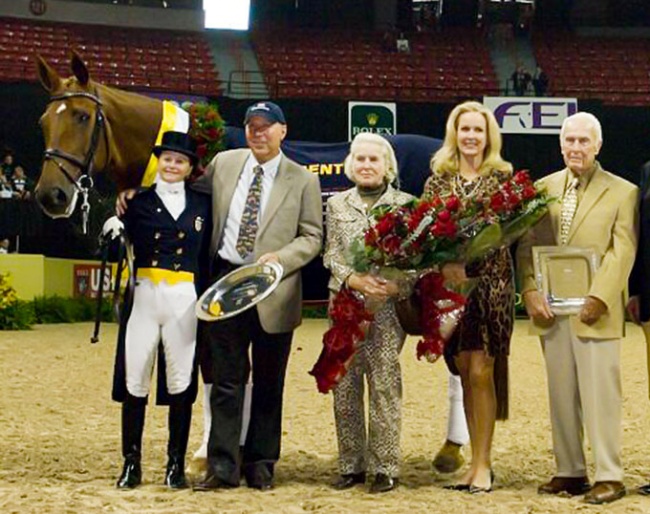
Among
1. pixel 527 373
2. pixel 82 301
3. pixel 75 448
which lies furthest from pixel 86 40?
pixel 75 448

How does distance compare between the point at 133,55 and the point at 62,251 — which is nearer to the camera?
the point at 62,251

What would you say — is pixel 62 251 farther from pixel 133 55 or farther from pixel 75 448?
pixel 75 448

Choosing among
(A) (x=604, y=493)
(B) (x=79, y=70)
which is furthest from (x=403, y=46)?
(A) (x=604, y=493)

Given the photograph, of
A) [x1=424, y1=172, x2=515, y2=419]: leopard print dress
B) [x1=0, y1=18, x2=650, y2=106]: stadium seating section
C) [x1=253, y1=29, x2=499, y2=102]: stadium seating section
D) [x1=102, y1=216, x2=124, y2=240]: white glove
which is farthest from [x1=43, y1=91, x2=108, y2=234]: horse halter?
[x1=253, y1=29, x2=499, y2=102]: stadium seating section

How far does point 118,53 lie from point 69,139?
61.1 feet

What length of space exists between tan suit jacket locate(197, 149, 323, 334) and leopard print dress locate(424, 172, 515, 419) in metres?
0.55

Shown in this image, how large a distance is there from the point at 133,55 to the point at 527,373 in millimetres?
14921

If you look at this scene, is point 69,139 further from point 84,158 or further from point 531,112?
point 531,112

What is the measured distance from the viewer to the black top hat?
4910 mm

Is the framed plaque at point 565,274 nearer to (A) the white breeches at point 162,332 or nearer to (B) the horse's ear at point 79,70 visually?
(A) the white breeches at point 162,332

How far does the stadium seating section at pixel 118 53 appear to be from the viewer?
21.0 m

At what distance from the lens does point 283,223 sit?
16.3 ft

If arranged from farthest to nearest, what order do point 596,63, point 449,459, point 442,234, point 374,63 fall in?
point 596,63 < point 374,63 < point 449,459 < point 442,234

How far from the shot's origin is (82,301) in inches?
695
